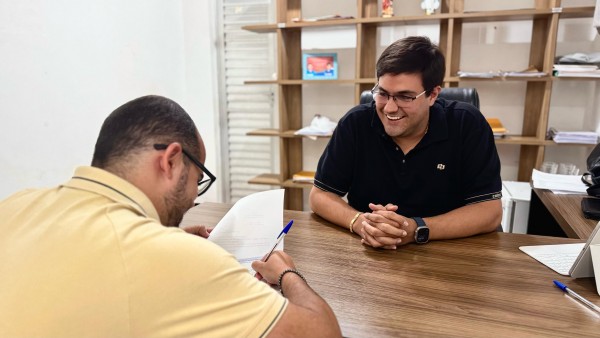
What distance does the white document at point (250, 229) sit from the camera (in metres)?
1.07

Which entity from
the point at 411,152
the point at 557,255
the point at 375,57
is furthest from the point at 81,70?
the point at 557,255

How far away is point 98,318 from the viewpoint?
0.61 metres

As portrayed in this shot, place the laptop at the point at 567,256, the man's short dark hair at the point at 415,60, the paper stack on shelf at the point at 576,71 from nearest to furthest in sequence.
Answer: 1. the laptop at the point at 567,256
2. the man's short dark hair at the point at 415,60
3. the paper stack on shelf at the point at 576,71

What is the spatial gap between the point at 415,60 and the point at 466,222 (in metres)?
0.59

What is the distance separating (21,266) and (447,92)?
1.84 m

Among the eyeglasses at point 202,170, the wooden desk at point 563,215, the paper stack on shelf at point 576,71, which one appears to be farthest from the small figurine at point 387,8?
the eyeglasses at point 202,170

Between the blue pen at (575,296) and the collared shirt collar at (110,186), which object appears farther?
the blue pen at (575,296)

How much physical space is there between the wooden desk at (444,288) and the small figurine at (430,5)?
6.53ft

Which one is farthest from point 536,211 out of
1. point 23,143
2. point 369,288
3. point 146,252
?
point 23,143

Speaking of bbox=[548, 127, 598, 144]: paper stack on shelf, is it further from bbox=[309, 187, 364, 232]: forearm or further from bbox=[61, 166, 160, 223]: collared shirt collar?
bbox=[61, 166, 160, 223]: collared shirt collar

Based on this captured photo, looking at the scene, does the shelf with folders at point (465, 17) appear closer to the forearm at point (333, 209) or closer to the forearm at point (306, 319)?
the forearm at point (333, 209)

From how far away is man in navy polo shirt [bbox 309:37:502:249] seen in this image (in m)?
1.51

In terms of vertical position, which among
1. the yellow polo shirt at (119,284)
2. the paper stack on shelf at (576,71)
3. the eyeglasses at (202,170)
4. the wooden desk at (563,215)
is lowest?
the wooden desk at (563,215)

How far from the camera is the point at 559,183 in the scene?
2035mm
